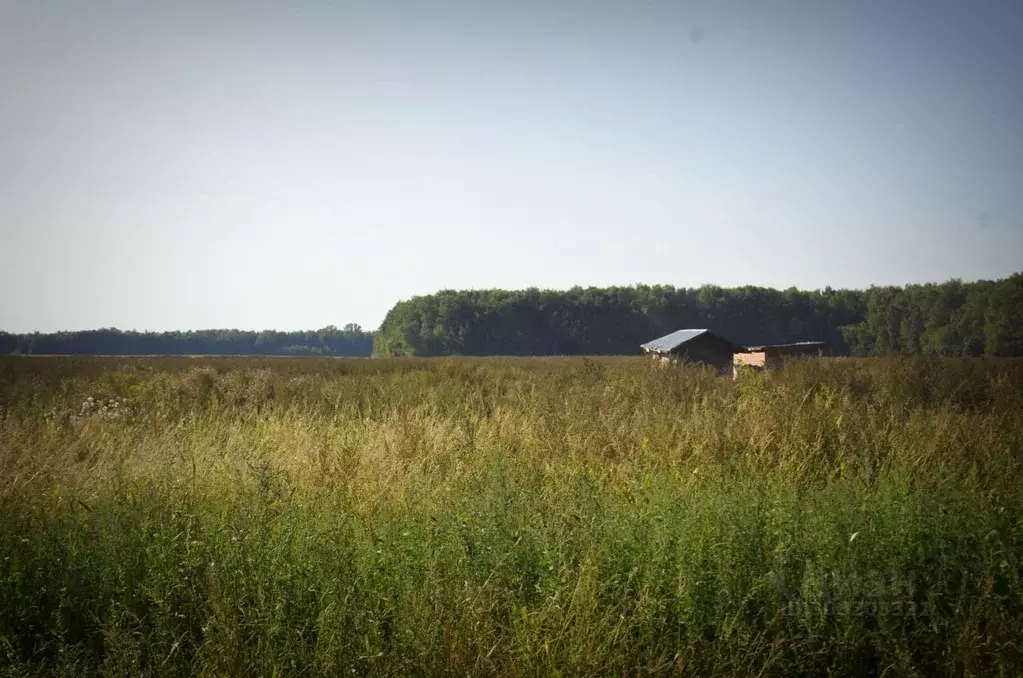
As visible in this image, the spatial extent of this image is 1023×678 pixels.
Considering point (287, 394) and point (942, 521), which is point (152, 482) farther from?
point (287, 394)

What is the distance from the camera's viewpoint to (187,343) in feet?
316

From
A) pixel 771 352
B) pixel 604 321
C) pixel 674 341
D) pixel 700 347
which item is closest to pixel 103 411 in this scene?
pixel 771 352

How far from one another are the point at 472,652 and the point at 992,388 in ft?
36.5

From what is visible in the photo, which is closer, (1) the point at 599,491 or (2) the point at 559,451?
(1) the point at 599,491

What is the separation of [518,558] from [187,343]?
105 meters

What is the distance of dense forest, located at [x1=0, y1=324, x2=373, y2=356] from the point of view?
206 feet

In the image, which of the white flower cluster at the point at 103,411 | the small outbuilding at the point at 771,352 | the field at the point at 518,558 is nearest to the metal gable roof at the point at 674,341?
the small outbuilding at the point at 771,352

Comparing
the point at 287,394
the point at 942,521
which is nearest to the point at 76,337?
the point at 287,394

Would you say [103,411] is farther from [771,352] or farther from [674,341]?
[674,341]

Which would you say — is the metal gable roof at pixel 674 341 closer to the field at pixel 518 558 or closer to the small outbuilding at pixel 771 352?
the small outbuilding at pixel 771 352

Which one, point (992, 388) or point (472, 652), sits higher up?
point (992, 388)

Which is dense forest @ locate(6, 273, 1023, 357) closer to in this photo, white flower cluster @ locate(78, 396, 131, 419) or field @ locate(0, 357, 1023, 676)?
white flower cluster @ locate(78, 396, 131, 419)

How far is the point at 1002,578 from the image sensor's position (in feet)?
13.7

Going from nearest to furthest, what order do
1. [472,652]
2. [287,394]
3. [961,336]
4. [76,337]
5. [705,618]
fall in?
[472,652] → [705,618] → [287,394] → [961,336] → [76,337]
